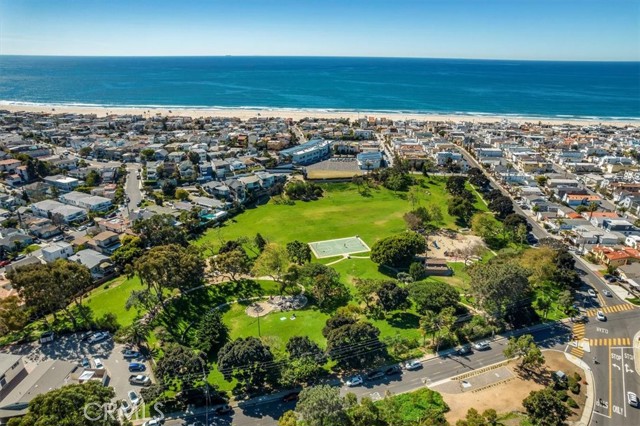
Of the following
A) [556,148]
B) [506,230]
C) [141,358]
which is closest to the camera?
[141,358]

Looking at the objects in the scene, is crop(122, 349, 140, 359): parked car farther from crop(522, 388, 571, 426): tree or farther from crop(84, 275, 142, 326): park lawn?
crop(522, 388, 571, 426): tree

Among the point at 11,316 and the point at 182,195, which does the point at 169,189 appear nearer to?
the point at 182,195

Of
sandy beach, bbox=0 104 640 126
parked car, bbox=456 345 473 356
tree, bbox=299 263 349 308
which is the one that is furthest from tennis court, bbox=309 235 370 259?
sandy beach, bbox=0 104 640 126

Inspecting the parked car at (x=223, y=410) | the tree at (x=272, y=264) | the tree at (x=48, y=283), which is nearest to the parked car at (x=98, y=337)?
the tree at (x=48, y=283)

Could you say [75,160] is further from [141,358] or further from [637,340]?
[637,340]

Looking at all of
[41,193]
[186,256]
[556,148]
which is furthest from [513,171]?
[41,193]
